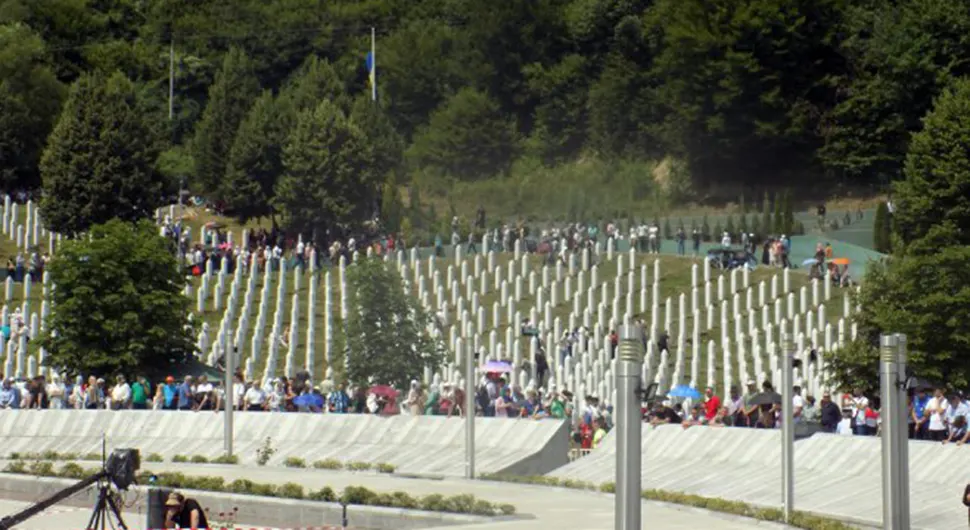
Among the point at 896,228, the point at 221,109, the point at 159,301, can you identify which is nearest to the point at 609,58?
the point at 221,109

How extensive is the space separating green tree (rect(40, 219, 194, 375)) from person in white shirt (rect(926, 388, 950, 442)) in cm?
2527

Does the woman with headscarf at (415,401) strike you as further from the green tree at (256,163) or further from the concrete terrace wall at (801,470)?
the green tree at (256,163)

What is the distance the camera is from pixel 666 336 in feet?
176

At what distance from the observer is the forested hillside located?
8931 cm

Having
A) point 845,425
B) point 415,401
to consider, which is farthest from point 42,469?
point 845,425

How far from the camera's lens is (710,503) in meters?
30.4

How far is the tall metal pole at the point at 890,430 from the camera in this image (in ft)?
82.8

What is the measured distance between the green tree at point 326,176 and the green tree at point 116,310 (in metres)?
30.7

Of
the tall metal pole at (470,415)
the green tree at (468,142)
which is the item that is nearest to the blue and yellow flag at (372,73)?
the green tree at (468,142)

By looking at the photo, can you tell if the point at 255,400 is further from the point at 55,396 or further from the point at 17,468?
the point at 17,468

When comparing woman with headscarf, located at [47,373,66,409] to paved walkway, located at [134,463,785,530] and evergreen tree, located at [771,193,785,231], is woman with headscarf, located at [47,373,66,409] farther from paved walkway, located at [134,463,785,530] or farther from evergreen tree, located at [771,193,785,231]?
evergreen tree, located at [771,193,785,231]

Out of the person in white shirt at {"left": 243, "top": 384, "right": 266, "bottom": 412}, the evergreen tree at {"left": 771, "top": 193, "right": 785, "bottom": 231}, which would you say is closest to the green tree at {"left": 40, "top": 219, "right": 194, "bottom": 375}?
the person in white shirt at {"left": 243, "top": 384, "right": 266, "bottom": 412}

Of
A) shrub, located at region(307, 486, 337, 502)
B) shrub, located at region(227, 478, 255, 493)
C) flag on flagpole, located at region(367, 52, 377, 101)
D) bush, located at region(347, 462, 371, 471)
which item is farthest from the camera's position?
flag on flagpole, located at region(367, 52, 377, 101)

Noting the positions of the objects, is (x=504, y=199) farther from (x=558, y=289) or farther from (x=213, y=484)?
(x=213, y=484)
